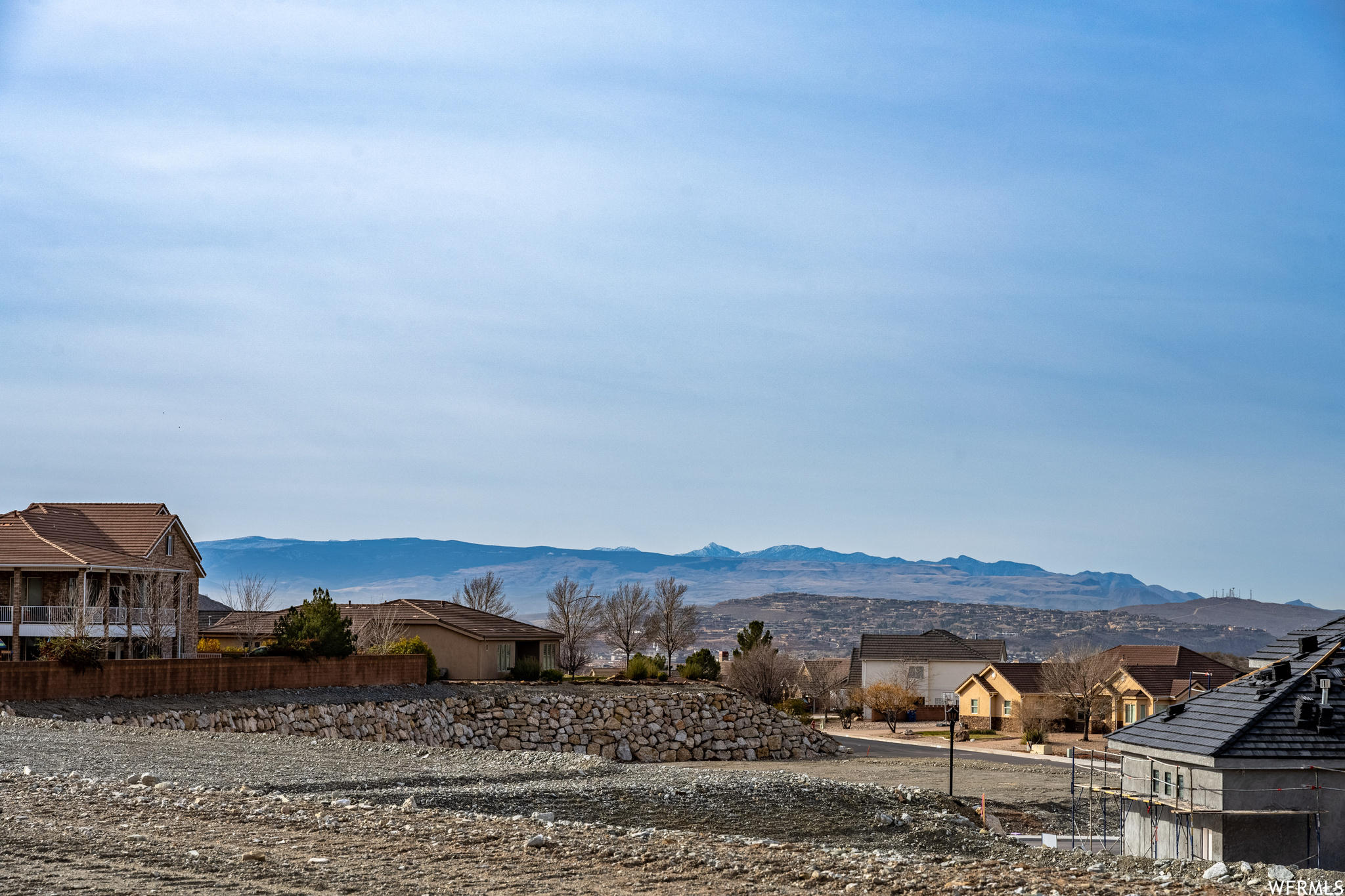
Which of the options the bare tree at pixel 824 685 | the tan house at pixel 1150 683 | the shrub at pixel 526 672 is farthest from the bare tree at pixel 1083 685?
the shrub at pixel 526 672

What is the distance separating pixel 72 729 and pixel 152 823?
14.8m

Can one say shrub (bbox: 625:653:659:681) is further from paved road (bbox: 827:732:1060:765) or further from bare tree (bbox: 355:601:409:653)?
bare tree (bbox: 355:601:409:653)

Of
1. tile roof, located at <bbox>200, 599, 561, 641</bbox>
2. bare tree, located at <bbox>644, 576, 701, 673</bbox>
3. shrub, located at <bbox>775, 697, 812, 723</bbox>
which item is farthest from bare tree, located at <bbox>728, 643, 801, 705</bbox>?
bare tree, located at <bbox>644, 576, 701, 673</bbox>

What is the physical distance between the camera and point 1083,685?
64438mm

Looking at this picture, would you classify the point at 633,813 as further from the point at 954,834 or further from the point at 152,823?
the point at 152,823

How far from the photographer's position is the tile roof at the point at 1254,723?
2023cm

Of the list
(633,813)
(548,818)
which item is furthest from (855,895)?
(633,813)

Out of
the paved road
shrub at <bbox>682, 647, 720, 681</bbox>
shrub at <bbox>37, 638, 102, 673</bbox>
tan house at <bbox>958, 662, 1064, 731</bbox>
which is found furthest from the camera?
tan house at <bbox>958, 662, 1064, 731</bbox>

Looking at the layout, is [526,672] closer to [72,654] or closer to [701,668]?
[701,668]

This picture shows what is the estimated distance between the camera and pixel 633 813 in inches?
789

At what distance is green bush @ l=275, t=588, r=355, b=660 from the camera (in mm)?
43531

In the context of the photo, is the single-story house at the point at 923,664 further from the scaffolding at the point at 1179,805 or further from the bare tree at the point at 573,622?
the scaffolding at the point at 1179,805

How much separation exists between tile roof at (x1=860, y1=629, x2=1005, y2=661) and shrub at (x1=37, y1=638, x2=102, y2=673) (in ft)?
208

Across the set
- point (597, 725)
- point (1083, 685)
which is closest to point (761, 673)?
point (1083, 685)
